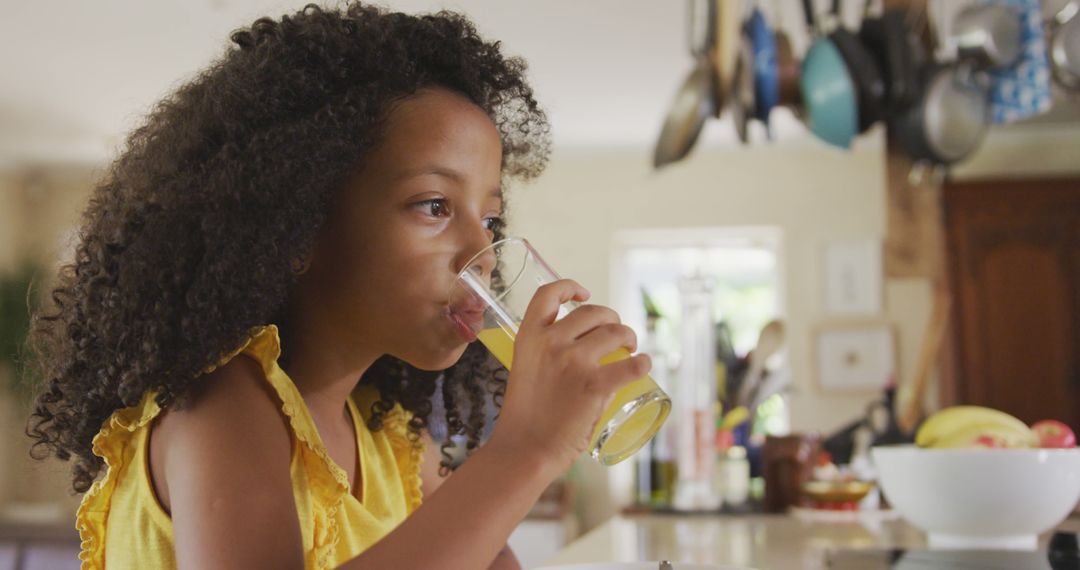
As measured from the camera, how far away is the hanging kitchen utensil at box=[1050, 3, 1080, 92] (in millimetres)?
1998

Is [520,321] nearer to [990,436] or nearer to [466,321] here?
[466,321]

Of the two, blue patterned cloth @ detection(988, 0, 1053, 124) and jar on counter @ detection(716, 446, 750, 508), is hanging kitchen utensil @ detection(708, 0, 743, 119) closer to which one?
blue patterned cloth @ detection(988, 0, 1053, 124)

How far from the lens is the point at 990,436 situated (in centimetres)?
116

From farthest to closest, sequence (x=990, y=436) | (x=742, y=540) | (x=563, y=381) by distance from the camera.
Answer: (x=742, y=540), (x=990, y=436), (x=563, y=381)

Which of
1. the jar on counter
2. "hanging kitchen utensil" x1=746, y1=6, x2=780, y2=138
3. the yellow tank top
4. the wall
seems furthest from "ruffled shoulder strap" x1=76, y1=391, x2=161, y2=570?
the wall

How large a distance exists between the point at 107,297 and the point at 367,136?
205 mm

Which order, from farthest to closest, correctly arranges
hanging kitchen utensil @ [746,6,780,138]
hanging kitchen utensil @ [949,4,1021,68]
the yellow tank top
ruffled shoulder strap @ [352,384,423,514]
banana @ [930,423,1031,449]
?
hanging kitchen utensil @ [746,6,780,138]
hanging kitchen utensil @ [949,4,1021,68]
banana @ [930,423,1031,449]
ruffled shoulder strap @ [352,384,423,514]
the yellow tank top

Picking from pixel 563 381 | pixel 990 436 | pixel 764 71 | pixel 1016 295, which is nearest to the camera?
pixel 563 381

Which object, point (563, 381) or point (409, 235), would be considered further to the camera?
point (409, 235)

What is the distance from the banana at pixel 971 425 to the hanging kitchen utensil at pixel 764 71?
1269mm

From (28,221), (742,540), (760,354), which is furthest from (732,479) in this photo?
(28,221)

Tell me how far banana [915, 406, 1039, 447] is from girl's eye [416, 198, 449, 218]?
0.71 metres

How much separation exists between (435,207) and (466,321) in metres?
0.08

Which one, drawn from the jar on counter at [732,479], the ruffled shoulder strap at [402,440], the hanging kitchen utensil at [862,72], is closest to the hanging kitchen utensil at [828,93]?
the hanging kitchen utensil at [862,72]
